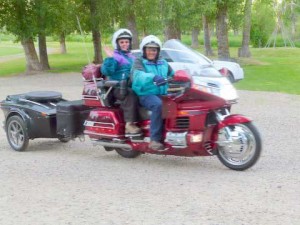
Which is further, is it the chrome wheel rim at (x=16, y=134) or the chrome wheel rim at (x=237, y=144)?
the chrome wheel rim at (x=16, y=134)

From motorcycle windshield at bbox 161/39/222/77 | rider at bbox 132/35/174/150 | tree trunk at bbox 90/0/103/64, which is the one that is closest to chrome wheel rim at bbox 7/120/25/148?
rider at bbox 132/35/174/150

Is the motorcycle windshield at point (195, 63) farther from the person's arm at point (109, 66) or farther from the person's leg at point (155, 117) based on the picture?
the person's arm at point (109, 66)

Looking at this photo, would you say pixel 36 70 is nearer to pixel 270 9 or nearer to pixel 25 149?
pixel 25 149

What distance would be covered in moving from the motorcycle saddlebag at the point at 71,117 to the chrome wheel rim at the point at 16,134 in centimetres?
74

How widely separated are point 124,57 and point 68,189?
88.5 inches

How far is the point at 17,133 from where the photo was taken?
9125mm

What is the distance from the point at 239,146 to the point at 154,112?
1.19 meters

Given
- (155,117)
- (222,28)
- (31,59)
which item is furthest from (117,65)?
(31,59)

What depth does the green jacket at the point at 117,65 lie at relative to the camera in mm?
7656

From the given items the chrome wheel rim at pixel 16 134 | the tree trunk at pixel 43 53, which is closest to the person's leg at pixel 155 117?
the chrome wheel rim at pixel 16 134

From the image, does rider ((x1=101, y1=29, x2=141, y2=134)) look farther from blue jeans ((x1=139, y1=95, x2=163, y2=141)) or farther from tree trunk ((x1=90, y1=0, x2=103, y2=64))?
tree trunk ((x1=90, y1=0, x2=103, y2=64))

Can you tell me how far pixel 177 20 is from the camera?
26.5 m

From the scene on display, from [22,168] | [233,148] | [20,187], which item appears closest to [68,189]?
[20,187]

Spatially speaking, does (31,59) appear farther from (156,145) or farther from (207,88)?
(207,88)
